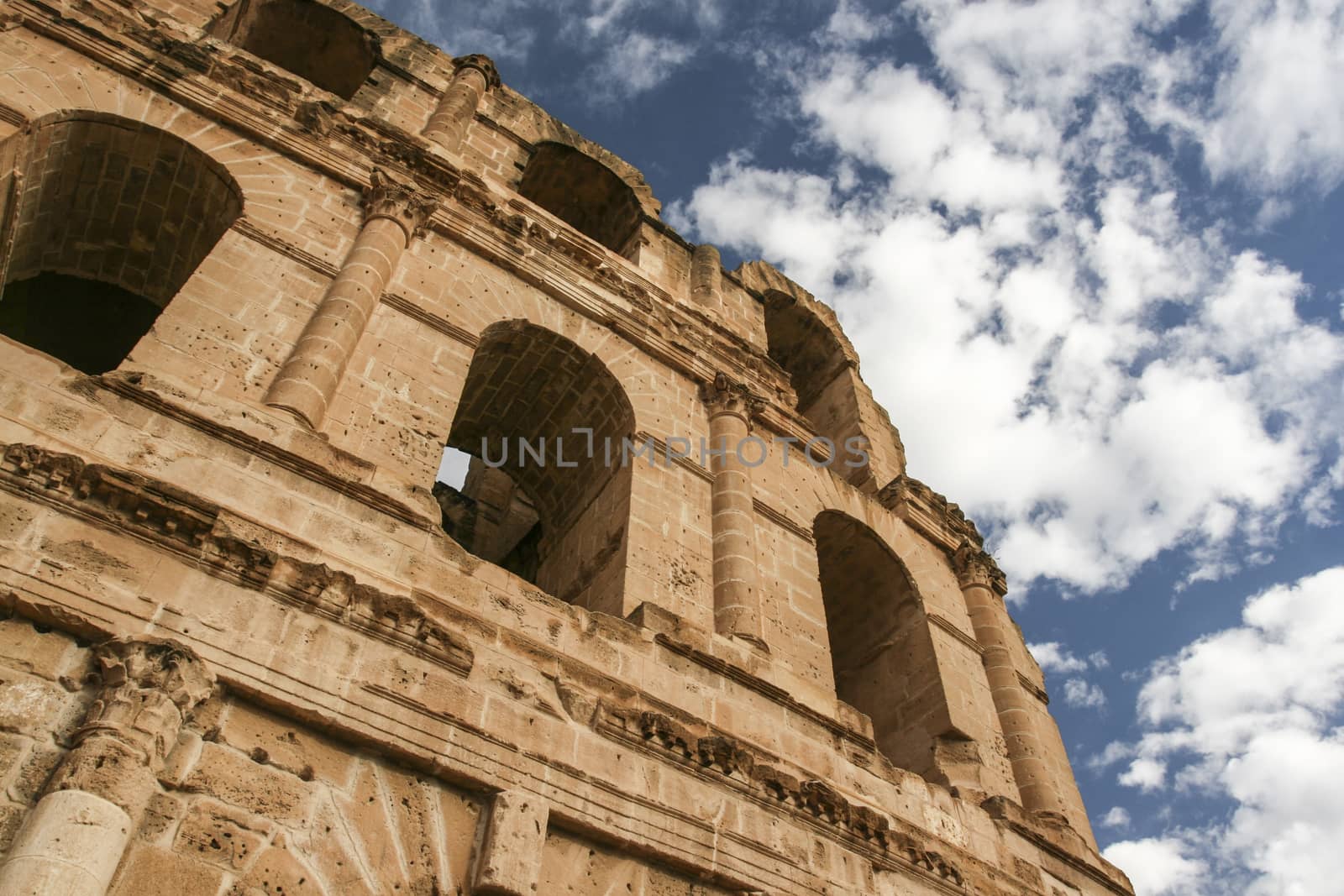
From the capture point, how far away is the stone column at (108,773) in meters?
3.73

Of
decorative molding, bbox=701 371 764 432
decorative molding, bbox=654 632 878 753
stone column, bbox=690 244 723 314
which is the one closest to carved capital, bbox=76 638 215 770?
decorative molding, bbox=654 632 878 753

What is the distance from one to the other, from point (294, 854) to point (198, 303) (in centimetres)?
429

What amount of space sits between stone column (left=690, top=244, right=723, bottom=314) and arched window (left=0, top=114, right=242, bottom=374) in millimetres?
5560

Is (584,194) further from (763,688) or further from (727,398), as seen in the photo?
(763,688)

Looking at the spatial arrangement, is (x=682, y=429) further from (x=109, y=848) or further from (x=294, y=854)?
(x=109, y=848)

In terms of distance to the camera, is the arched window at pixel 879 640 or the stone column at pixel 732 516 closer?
the stone column at pixel 732 516

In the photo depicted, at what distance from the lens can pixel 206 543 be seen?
17.3ft

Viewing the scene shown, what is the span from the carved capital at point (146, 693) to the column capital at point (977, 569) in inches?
356

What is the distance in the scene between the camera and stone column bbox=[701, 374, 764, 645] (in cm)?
816

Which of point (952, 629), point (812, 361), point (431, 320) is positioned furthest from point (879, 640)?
point (431, 320)

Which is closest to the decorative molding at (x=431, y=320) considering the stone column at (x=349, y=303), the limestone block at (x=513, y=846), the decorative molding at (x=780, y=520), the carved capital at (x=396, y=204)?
the stone column at (x=349, y=303)

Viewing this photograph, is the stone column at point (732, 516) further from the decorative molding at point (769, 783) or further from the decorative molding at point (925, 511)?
the decorative molding at point (925, 511)

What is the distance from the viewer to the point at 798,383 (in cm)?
1530

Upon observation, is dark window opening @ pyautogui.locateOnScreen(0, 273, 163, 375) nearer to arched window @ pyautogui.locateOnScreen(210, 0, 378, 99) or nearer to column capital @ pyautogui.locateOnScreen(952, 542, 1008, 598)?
arched window @ pyautogui.locateOnScreen(210, 0, 378, 99)
